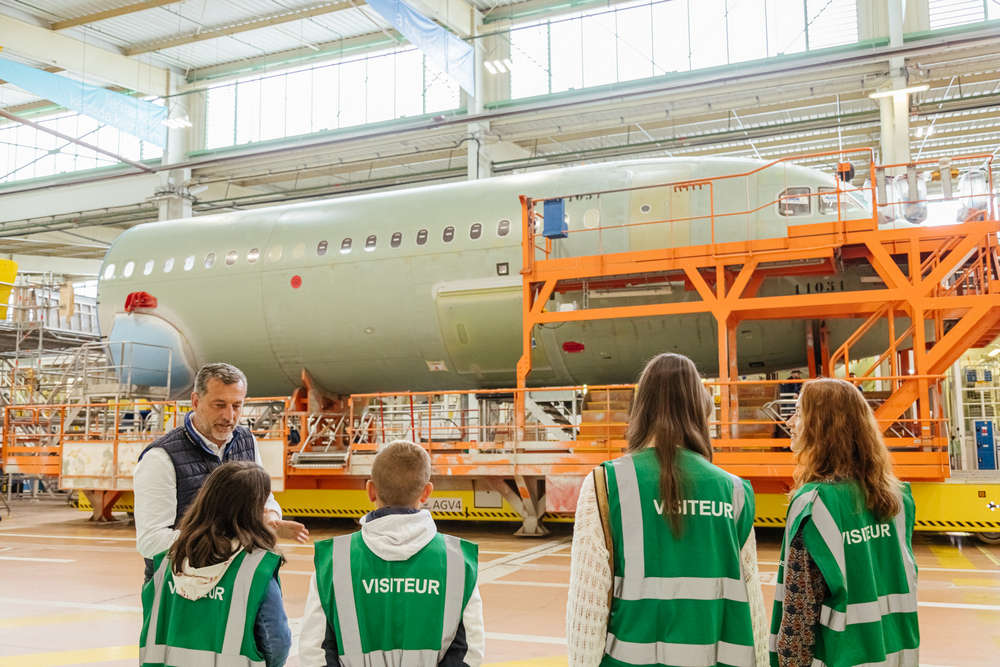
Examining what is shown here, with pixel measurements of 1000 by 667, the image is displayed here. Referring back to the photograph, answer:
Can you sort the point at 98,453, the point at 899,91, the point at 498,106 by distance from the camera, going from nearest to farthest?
the point at 98,453 → the point at 899,91 → the point at 498,106

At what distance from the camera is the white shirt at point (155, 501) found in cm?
391

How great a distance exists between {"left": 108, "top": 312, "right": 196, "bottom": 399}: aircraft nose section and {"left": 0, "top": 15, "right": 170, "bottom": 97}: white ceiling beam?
15.3 m

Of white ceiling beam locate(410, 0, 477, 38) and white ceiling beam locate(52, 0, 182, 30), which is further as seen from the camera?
white ceiling beam locate(52, 0, 182, 30)

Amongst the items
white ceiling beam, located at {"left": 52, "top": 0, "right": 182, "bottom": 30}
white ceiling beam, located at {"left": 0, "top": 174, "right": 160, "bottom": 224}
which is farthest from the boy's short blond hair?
white ceiling beam, located at {"left": 0, "top": 174, "right": 160, "bottom": 224}

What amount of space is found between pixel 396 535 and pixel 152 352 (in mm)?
15707

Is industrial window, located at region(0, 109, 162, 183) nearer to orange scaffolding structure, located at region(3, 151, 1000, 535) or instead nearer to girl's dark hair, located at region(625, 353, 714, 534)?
orange scaffolding structure, located at region(3, 151, 1000, 535)

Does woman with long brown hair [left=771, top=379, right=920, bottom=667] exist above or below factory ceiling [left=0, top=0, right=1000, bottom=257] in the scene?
below

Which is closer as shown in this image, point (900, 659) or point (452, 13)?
point (900, 659)

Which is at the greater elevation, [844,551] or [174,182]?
[174,182]

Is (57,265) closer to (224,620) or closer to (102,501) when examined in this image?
(102,501)

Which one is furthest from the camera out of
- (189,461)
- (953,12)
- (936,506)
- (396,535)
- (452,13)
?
(452,13)

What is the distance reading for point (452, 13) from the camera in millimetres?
25344

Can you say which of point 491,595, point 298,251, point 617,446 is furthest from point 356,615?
point 298,251

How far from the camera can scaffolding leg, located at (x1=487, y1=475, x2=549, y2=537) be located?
42.9 feet
